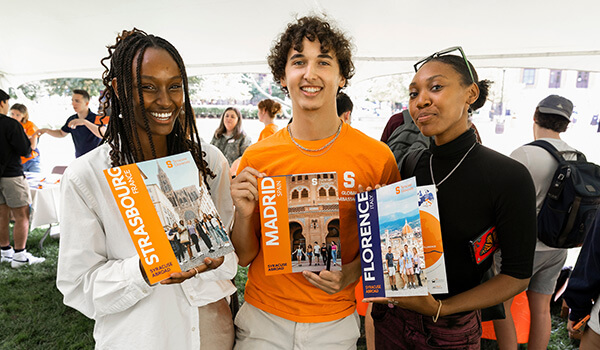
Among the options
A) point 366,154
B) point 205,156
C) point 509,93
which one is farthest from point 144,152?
point 509,93

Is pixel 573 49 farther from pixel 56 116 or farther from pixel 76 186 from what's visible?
pixel 56 116

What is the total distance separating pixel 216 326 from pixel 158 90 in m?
0.98

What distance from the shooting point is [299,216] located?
1.30 metres

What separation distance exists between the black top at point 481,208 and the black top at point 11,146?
5.47 metres

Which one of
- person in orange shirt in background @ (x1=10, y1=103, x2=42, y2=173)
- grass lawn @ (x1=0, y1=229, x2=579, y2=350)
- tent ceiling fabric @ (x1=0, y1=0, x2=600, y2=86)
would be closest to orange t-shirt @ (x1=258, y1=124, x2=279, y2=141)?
tent ceiling fabric @ (x1=0, y1=0, x2=600, y2=86)

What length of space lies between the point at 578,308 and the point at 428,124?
123 centimetres

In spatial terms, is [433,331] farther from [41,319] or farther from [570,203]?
[41,319]

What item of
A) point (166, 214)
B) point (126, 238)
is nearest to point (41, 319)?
point (126, 238)

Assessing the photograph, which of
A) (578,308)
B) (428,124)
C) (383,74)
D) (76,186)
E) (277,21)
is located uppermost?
(277,21)

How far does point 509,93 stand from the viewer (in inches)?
389

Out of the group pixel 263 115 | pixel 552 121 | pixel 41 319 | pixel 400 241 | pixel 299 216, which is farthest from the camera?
pixel 263 115

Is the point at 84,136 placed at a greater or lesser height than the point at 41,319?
greater

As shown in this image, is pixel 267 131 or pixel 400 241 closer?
pixel 400 241

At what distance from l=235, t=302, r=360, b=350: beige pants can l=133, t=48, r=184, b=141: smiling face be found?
92cm
